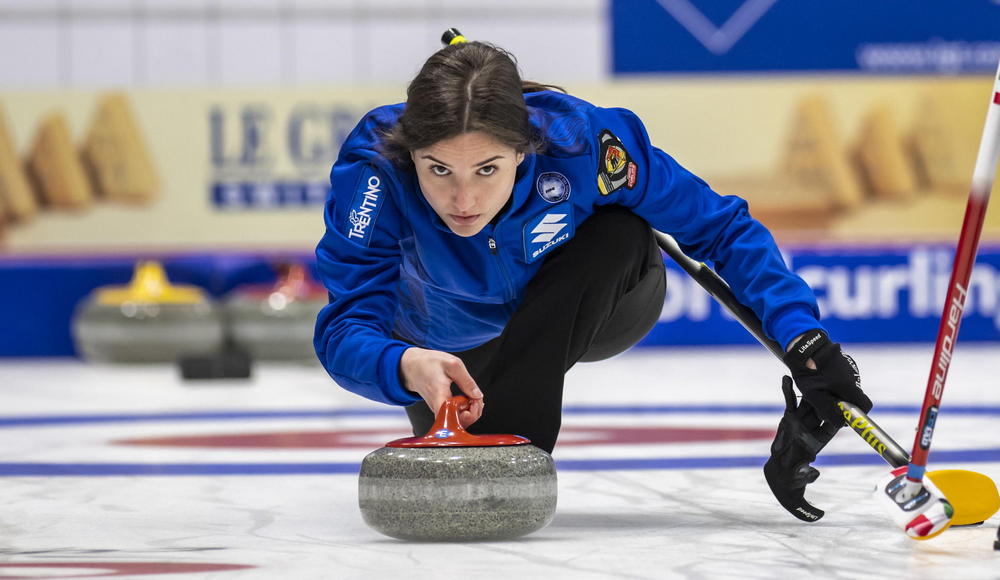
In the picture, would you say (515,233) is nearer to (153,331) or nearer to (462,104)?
(462,104)

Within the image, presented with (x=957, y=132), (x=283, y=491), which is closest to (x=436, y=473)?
(x=283, y=491)

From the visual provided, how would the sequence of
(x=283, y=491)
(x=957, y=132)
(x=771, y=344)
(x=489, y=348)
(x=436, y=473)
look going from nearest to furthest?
(x=436, y=473) → (x=771, y=344) → (x=489, y=348) → (x=283, y=491) → (x=957, y=132)

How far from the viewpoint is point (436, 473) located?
1.98 m

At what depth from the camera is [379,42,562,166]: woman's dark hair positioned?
2014 mm

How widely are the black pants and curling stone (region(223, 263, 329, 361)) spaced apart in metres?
5.02

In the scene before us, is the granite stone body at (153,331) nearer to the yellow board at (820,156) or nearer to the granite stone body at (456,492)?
the yellow board at (820,156)

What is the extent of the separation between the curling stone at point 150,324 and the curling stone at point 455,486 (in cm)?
577

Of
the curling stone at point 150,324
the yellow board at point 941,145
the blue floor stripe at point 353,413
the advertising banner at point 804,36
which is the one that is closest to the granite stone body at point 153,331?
the curling stone at point 150,324

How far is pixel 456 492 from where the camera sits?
1979 mm

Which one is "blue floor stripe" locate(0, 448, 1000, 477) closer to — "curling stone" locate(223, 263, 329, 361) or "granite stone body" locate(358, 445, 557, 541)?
"granite stone body" locate(358, 445, 557, 541)

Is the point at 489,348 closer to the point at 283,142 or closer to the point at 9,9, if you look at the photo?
the point at 283,142

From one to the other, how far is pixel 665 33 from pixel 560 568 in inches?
305

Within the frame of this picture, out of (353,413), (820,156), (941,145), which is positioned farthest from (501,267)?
(941,145)

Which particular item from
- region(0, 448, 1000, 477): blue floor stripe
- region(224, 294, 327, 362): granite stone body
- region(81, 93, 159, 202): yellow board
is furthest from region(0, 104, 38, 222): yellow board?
region(0, 448, 1000, 477): blue floor stripe
